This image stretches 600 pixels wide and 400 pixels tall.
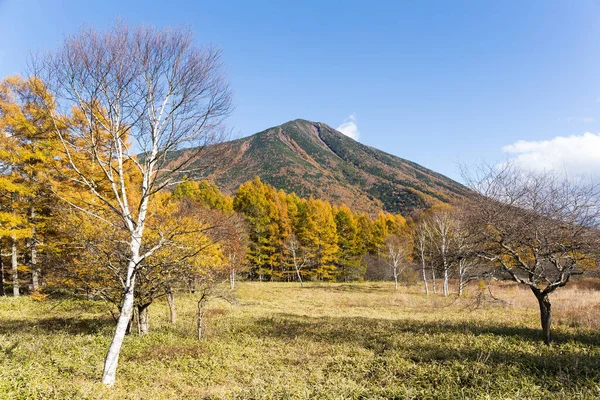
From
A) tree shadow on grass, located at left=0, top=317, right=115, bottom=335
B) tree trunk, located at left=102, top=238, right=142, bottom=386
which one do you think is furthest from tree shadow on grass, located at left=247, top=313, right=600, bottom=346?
tree trunk, located at left=102, top=238, right=142, bottom=386

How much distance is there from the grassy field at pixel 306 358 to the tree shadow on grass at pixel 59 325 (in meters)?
0.04

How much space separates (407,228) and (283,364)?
48161mm

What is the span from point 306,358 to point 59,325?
11.6 m

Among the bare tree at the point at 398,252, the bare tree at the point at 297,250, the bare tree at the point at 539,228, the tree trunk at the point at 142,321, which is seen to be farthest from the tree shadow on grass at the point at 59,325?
the bare tree at the point at 398,252

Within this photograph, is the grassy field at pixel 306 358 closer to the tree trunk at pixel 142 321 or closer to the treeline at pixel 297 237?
the tree trunk at pixel 142 321

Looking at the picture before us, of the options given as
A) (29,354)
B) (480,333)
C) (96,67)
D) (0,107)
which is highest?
(0,107)

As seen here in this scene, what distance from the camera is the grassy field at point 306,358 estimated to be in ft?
22.1

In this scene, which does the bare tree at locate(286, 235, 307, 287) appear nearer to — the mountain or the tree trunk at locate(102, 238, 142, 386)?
the mountain

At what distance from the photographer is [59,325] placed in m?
13.4

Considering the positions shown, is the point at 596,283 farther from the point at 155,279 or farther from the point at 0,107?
→ the point at 0,107

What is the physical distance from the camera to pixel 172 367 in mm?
8789

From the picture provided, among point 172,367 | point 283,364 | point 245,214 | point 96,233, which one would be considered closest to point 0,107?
point 96,233

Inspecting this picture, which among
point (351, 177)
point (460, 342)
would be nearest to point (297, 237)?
point (460, 342)

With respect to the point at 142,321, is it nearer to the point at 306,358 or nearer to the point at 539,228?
the point at 306,358
